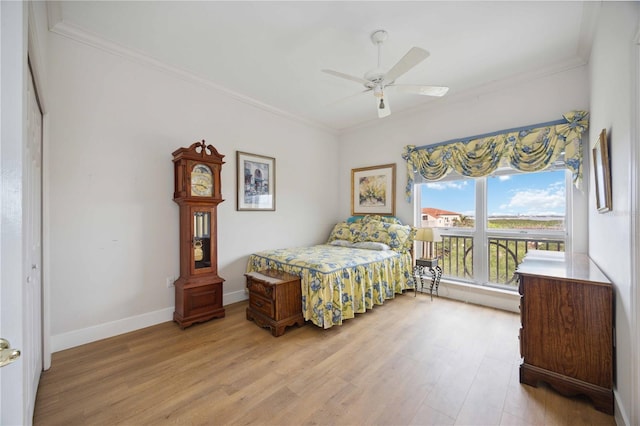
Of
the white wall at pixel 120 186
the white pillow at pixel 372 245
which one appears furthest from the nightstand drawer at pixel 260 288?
the white pillow at pixel 372 245

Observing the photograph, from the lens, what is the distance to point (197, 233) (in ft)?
9.52

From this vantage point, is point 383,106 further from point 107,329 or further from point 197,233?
point 107,329

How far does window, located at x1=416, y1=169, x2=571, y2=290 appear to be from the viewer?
312 centimetres

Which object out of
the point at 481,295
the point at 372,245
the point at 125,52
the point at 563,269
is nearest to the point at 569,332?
the point at 563,269

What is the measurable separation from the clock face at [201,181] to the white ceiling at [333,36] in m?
1.15

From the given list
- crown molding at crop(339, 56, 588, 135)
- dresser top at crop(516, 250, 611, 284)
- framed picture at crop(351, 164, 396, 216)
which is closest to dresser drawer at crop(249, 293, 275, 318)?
dresser top at crop(516, 250, 611, 284)

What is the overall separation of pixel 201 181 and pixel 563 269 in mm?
3323

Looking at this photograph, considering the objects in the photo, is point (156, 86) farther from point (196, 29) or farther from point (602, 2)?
point (602, 2)

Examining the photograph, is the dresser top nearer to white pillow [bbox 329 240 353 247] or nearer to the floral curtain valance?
the floral curtain valance

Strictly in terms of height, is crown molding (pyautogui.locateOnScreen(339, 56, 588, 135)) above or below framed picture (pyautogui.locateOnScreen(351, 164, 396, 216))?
above

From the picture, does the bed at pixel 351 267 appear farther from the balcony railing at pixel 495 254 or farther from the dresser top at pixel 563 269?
the dresser top at pixel 563 269

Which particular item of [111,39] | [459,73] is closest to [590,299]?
[459,73]

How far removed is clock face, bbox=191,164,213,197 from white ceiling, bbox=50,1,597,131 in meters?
1.15

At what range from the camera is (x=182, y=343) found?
245cm
